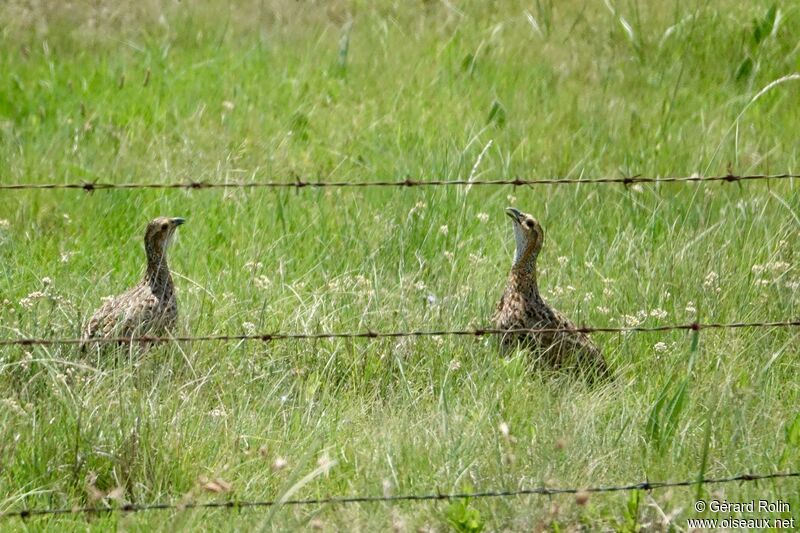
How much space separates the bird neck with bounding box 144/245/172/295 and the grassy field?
16 cm

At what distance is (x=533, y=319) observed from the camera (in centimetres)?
624

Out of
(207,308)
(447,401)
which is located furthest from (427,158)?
(447,401)

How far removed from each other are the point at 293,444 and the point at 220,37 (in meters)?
6.23

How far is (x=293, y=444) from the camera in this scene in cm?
507

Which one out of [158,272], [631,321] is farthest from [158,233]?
[631,321]

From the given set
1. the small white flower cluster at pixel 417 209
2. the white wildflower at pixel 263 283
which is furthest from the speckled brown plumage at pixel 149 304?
the small white flower cluster at pixel 417 209

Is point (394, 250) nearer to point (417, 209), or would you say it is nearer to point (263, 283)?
point (417, 209)

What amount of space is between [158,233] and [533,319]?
1882 mm

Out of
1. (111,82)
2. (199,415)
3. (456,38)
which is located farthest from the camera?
(456,38)

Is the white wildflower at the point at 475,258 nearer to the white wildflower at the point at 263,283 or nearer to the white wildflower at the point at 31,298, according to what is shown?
the white wildflower at the point at 263,283

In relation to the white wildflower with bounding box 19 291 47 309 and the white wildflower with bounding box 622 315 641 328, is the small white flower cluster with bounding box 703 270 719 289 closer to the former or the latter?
the white wildflower with bounding box 622 315 641 328

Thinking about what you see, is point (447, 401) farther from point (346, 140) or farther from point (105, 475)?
point (346, 140)

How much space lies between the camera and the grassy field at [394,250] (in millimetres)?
4781

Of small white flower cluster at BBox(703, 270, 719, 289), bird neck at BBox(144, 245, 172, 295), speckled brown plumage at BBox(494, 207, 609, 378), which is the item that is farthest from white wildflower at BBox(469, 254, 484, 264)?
bird neck at BBox(144, 245, 172, 295)
